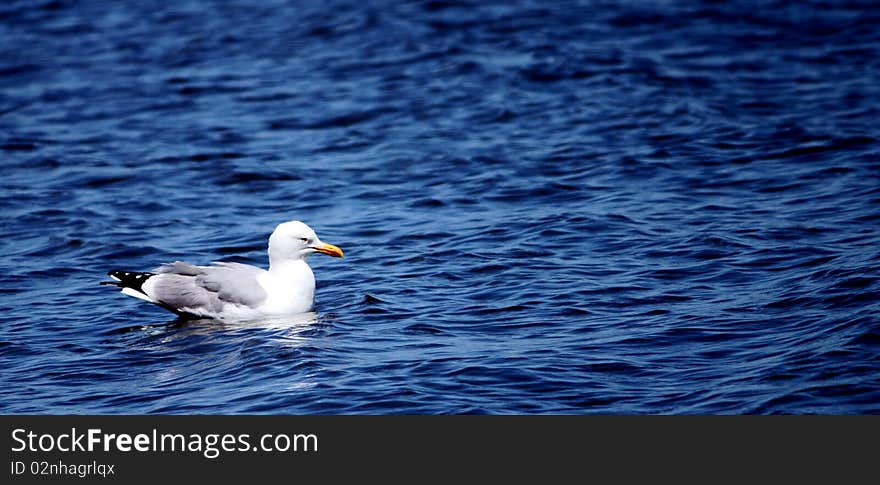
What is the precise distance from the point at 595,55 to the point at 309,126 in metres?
5.27

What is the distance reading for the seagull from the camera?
11.1 meters

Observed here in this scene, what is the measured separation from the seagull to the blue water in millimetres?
209

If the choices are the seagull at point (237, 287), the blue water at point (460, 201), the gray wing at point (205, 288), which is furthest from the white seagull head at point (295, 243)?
the blue water at point (460, 201)

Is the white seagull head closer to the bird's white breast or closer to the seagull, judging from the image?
the seagull

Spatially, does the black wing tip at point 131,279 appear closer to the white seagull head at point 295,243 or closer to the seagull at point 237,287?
the seagull at point 237,287

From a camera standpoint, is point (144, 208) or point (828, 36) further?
point (828, 36)

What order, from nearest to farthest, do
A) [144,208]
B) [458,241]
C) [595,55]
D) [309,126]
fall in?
1. [458,241]
2. [144,208]
3. [309,126]
4. [595,55]

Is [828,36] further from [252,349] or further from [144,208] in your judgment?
[252,349]

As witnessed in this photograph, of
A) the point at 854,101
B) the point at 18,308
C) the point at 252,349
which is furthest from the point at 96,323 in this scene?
the point at 854,101

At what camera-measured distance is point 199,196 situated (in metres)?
15.9

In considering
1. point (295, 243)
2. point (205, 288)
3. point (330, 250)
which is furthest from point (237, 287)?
point (330, 250)

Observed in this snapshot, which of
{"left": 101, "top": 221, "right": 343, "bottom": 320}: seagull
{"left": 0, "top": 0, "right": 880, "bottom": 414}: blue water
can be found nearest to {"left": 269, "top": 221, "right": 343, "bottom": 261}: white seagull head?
{"left": 101, "top": 221, "right": 343, "bottom": 320}: seagull

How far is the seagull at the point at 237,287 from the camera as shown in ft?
36.5

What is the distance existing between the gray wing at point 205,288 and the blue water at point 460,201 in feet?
0.76
